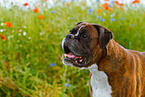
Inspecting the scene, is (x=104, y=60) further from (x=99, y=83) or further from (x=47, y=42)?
(x=47, y=42)

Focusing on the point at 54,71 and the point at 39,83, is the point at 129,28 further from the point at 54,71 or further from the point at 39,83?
the point at 39,83

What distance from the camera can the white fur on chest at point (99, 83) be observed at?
2.40 m

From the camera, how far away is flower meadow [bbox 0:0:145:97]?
3.64 meters

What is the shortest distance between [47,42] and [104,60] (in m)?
2.11

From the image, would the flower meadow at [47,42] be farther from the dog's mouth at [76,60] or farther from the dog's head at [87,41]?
the dog's head at [87,41]

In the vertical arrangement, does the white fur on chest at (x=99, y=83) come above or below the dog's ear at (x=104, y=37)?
below

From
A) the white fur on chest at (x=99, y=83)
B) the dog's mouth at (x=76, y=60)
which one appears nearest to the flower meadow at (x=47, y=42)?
the white fur on chest at (x=99, y=83)

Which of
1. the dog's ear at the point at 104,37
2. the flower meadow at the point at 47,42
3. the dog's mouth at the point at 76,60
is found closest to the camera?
the dog's ear at the point at 104,37

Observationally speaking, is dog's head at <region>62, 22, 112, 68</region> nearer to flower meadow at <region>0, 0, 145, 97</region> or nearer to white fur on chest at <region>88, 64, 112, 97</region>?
white fur on chest at <region>88, 64, 112, 97</region>

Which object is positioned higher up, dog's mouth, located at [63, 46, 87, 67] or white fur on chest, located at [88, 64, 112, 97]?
dog's mouth, located at [63, 46, 87, 67]

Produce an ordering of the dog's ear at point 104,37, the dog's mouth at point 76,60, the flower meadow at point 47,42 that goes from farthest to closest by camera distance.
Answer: the flower meadow at point 47,42
the dog's mouth at point 76,60
the dog's ear at point 104,37

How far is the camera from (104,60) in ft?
7.62

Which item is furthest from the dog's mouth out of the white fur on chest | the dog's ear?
the dog's ear

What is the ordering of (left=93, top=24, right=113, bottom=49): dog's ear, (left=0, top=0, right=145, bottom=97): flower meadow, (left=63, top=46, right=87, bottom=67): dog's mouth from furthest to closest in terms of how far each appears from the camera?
1. (left=0, top=0, right=145, bottom=97): flower meadow
2. (left=63, top=46, right=87, bottom=67): dog's mouth
3. (left=93, top=24, right=113, bottom=49): dog's ear
